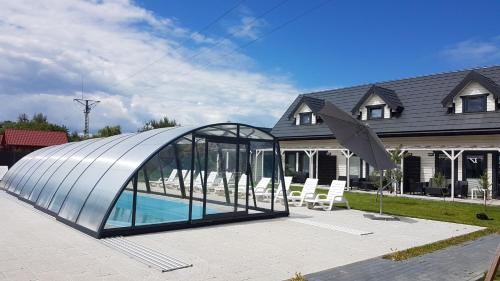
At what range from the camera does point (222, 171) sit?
1030 centimetres

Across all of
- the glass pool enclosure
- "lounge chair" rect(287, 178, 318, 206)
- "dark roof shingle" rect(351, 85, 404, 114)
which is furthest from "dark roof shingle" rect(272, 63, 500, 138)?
the glass pool enclosure

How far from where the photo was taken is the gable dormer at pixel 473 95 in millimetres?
18953

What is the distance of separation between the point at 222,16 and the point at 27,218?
850 centimetres

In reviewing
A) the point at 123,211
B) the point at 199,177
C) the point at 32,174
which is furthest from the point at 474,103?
the point at 32,174

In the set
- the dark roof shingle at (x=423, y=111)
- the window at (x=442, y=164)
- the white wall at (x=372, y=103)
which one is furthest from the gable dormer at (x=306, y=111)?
the window at (x=442, y=164)

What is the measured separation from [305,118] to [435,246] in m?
19.6

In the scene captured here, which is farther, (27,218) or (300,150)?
(300,150)

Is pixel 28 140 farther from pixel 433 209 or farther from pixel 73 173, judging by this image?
pixel 433 209

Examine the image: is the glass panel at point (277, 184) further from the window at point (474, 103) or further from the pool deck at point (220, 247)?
the window at point (474, 103)

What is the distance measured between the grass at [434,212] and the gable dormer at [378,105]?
6969 mm

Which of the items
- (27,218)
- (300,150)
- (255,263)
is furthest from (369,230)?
(300,150)

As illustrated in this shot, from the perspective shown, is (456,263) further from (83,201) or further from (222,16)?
(222,16)

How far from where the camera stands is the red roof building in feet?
105

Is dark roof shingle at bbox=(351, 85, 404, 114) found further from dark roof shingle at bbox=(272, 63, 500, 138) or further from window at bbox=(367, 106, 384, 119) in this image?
window at bbox=(367, 106, 384, 119)
